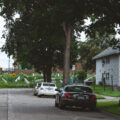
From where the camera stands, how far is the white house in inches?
2406

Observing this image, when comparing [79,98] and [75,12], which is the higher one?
[75,12]

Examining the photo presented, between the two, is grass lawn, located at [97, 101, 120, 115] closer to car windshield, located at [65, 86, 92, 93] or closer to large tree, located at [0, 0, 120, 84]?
car windshield, located at [65, 86, 92, 93]

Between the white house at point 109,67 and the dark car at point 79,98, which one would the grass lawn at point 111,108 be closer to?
the dark car at point 79,98

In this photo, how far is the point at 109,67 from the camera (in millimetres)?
65875

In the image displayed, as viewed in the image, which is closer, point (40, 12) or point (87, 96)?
point (40, 12)

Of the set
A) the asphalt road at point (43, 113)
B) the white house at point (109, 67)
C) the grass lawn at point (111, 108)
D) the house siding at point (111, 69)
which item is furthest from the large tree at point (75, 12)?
the house siding at point (111, 69)

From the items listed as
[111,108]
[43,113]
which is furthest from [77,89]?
[43,113]

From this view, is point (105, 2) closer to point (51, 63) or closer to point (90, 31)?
point (90, 31)

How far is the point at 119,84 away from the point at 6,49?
797 inches

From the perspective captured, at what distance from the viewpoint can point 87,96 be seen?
67.3 feet

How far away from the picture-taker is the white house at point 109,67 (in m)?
61.1

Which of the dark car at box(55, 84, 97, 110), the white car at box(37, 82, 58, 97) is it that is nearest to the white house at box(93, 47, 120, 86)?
the white car at box(37, 82, 58, 97)

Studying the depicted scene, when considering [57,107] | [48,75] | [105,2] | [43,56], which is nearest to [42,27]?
[105,2]

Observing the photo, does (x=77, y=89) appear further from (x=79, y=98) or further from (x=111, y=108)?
(x=111, y=108)
